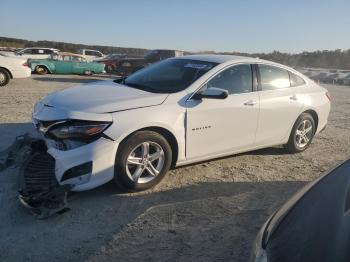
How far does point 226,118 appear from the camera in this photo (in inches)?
213

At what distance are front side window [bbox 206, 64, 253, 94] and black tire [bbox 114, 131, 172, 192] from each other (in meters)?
1.09

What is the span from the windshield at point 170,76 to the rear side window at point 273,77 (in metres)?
0.91

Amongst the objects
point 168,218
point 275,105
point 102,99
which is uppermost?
point 102,99

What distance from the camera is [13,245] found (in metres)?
3.52

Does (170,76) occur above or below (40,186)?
above

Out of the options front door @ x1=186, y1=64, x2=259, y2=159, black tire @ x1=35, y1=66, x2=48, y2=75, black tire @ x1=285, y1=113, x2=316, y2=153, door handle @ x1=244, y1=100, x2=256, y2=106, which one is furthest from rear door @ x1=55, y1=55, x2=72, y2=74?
door handle @ x1=244, y1=100, x2=256, y2=106

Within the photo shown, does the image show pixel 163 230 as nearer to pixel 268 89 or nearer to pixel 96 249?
pixel 96 249

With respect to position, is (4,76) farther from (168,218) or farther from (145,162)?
(168,218)

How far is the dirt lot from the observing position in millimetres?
3521

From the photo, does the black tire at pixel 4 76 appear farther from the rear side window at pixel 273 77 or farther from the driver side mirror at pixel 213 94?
the driver side mirror at pixel 213 94

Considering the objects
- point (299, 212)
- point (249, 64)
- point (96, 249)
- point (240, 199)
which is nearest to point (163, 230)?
point (96, 249)

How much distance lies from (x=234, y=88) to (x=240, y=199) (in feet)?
5.41

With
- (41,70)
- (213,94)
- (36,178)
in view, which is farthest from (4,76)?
(213,94)

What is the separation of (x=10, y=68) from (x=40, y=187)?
1153cm
